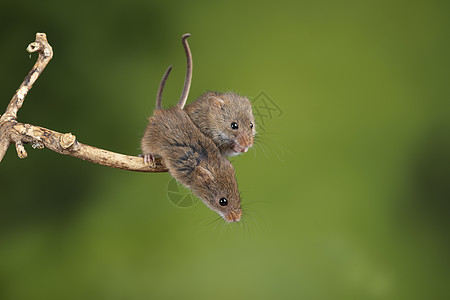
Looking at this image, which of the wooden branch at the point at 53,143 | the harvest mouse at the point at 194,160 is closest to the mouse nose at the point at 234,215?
the harvest mouse at the point at 194,160

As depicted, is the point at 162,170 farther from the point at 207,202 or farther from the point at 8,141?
the point at 8,141

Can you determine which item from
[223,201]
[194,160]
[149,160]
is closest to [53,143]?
[149,160]

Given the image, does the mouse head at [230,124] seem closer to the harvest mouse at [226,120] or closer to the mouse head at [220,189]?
the harvest mouse at [226,120]

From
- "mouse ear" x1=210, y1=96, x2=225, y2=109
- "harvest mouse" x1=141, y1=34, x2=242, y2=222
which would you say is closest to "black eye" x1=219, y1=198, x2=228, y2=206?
"harvest mouse" x1=141, y1=34, x2=242, y2=222

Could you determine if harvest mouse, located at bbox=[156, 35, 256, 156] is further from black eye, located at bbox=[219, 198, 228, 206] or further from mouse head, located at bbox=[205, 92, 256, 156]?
black eye, located at bbox=[219, 198, 228, 206]

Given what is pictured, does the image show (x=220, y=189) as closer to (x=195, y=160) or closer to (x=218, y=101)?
(x=195, y=160)

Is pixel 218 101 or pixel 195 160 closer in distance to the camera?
pixel 195 160

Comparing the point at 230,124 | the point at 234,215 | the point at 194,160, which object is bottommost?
the point at 234,215
